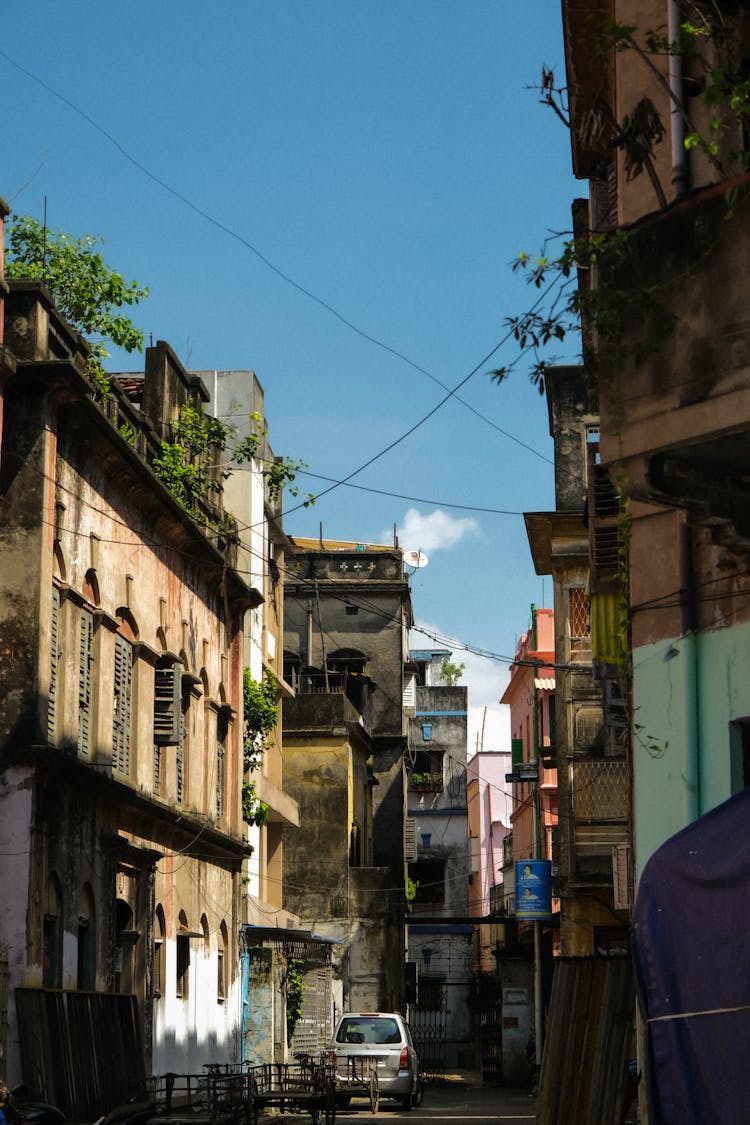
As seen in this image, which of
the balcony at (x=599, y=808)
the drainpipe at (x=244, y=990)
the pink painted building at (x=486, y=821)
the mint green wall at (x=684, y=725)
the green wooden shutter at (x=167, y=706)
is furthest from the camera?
the pink painted building at (x=486, y=821)

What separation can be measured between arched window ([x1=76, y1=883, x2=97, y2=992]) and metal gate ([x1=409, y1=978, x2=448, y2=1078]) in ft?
96.8

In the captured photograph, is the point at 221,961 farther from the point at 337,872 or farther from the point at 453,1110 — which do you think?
the point at 337,872

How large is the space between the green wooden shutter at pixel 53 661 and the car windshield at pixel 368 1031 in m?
12.0

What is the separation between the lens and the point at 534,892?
3306cm

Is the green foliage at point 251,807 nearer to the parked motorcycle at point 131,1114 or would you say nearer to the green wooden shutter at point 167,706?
the green wooden shutter at point 167,706

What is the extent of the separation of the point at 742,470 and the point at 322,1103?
40.8ft

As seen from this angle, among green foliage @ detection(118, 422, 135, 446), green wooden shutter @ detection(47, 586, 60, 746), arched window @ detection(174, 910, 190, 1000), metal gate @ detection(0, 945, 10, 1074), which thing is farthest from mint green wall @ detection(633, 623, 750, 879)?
arched window @ detection(174, 910, 190, 1000)

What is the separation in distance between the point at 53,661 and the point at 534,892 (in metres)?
16.0

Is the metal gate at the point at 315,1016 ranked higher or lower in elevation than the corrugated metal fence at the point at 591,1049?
lower

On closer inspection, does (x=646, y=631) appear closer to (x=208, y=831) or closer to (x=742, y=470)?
(x=742, y=470)

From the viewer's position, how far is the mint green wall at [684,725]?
1181 cm

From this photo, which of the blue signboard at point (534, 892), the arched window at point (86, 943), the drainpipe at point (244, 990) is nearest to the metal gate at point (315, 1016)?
the drainpipe at point (244, 990)

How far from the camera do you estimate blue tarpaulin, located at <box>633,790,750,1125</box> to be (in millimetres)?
7793

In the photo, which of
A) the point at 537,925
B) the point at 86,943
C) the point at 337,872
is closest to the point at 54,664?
the point at 86,943
